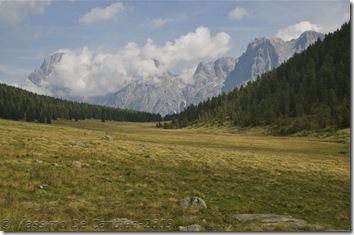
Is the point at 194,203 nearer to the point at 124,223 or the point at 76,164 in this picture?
the point at 124,223

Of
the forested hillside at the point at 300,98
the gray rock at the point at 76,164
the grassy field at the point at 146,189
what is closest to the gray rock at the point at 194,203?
the grassy field at the point at 146,189

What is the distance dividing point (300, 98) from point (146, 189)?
139168mm

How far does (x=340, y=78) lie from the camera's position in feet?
492

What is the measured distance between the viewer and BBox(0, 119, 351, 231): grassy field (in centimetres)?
1596

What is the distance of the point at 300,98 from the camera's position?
14838 centimetres

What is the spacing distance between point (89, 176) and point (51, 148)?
34.3 ft

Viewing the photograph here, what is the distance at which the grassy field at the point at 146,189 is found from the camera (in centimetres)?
1596

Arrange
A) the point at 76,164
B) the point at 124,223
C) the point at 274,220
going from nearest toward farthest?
the point at 124,223
the point at 274,220
the point at 76,164

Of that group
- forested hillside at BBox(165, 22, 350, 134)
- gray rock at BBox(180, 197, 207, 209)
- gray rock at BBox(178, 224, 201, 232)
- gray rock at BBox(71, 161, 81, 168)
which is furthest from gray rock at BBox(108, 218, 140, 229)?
forested hillside at BBox(165, 22, 350, 134)

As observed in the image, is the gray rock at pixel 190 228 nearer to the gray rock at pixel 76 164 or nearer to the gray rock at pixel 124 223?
the gray rock at pixel 124 223

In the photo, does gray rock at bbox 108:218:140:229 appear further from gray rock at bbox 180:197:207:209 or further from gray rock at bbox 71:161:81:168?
gray rock at bbox 71:161:81:168

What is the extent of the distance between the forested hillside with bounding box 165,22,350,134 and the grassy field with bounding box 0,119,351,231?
283 feet

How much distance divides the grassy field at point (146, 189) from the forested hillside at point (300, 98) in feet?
283

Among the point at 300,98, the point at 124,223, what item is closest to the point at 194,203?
the point at 124,223
